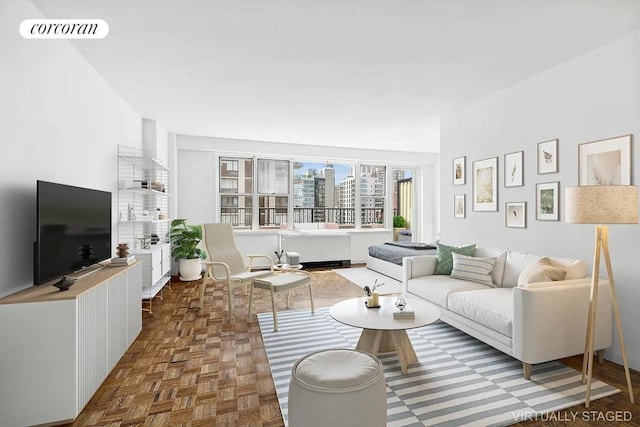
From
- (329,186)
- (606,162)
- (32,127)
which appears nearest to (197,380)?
(32,127)

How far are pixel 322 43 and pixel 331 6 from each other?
0.52 m

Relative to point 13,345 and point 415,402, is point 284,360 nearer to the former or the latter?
point 415,402

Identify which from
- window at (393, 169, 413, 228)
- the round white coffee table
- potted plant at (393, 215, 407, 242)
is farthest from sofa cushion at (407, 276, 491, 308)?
window at (393, 169, 413, 228)

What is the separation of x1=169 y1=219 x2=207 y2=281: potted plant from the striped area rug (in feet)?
9.87

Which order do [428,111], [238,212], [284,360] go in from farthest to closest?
[238,212], [428,111], [284,360]

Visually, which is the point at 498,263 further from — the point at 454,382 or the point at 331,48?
the point at 331,48

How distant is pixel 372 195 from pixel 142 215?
513cm

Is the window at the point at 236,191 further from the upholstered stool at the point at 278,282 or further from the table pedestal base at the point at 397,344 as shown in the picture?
the table pedestal base at the point at 397,344

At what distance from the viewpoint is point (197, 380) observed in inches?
93.4

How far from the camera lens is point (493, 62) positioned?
312cm

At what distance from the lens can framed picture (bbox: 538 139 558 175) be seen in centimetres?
322

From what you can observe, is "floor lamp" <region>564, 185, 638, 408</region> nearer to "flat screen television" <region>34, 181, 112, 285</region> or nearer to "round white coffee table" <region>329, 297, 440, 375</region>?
"round white coffee table" <region>329, 297, 440, 375</region>

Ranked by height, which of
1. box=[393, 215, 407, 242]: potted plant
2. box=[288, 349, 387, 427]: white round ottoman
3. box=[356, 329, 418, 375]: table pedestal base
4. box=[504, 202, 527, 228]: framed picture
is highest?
box=[504, 202, 527, 228]: framed picture

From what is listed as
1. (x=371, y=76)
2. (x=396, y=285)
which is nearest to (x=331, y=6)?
(x=371, y=76)
